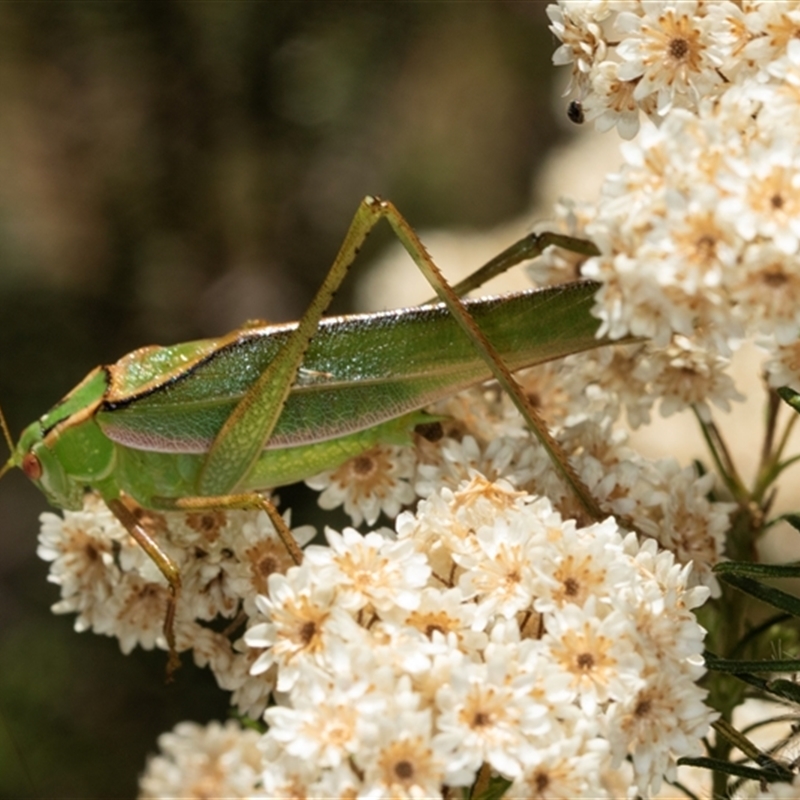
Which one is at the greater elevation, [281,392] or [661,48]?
[661,48]

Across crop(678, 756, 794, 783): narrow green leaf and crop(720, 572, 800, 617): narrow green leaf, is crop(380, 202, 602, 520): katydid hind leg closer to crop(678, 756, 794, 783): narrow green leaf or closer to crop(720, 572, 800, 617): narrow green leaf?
crop(720, 572, 800, 617): narrow green leaf

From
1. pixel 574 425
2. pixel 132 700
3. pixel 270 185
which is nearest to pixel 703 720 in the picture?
pixel 574 425

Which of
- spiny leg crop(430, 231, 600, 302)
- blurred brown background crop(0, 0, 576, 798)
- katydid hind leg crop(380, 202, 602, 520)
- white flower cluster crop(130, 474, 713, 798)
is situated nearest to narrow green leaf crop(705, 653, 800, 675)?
white flower cluster crop(130, 474, 713, 798)

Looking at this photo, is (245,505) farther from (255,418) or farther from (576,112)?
(576,112)

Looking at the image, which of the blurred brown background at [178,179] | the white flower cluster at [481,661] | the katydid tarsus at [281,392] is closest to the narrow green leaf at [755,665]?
the white flower cluster at [481,661]

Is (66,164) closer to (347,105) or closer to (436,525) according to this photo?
(347,105)

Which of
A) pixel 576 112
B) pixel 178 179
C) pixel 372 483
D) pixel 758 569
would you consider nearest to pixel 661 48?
pixel 576 112
